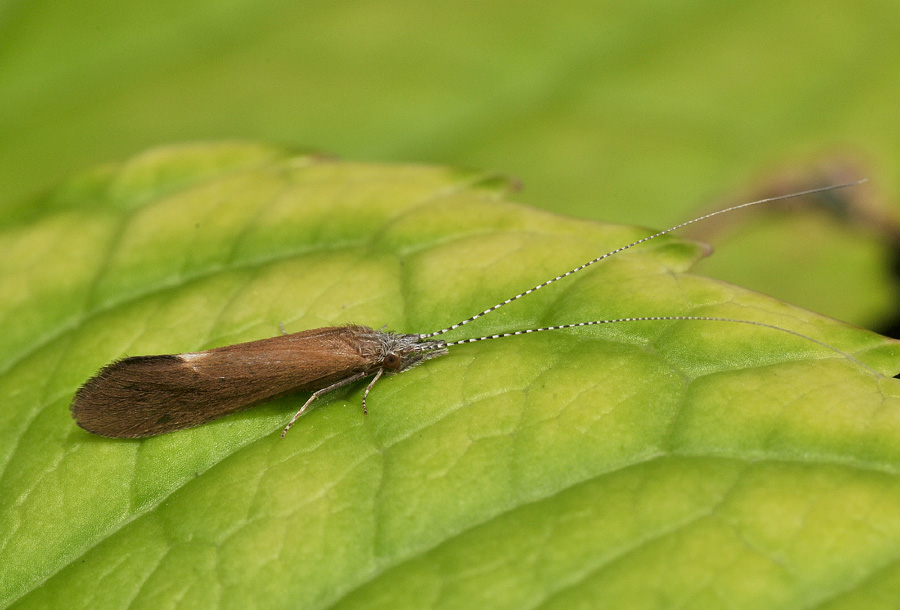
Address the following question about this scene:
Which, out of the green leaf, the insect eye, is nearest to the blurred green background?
the green leaf

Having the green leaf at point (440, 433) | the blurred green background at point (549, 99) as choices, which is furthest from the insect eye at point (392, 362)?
the blurred green background at point (549, 99)

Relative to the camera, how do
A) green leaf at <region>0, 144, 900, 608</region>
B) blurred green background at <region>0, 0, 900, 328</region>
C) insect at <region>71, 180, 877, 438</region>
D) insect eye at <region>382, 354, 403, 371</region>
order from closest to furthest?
green leaf at <region>0, 144, 900, 608</region> < insect at <region>71, 180, 877, 438</region> < insect eye at <region>382, 354, 403, 371</region> < blurred green background at <region>0, 0, 900, 328</region>

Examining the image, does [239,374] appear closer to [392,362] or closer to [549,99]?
[392,362]

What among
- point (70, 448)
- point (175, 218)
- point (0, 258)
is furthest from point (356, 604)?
point (0, 258)

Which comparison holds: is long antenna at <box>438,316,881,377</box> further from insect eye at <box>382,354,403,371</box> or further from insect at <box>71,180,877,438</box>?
insect eye at <box>382,354,403,371</box>

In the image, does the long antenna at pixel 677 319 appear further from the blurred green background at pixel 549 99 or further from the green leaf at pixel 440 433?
the blurred green background at pixel 549 99

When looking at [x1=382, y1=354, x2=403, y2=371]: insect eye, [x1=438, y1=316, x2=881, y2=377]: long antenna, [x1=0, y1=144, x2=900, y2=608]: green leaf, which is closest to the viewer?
[x1=0, y1=144, x2=900, y2=608]: green leaf

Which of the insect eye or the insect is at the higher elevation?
the insect

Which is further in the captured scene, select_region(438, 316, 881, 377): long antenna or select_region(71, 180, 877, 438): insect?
select_region(71, 180, 877, 438): insect
